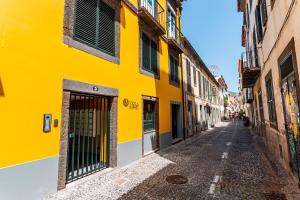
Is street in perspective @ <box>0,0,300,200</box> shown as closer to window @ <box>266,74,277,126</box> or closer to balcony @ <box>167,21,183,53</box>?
window @ <box>266,74,277,126</box>

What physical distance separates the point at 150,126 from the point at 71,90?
200 inches

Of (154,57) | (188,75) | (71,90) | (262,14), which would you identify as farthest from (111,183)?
(188,75)

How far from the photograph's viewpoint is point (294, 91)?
15.4ft

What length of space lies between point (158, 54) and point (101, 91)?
212 inches

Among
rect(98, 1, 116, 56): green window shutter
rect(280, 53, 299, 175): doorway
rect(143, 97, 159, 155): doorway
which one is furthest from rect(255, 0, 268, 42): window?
rect(98, 1, 116, 56): green window shutter

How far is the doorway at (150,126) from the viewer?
856 cm

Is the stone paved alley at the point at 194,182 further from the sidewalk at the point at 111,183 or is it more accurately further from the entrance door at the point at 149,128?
the entrance door at the point at 149,128

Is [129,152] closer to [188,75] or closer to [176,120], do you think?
[176,120]

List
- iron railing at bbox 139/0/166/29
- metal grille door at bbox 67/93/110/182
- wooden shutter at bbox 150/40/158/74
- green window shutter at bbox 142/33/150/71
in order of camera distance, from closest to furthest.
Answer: metal grille door at bbox 67/93/110/182 < green window shutter at bbox 142/33/150/71 < wooden shutter at bbox 150/40/158/74 < iron railing at bbox 139/0/166/29

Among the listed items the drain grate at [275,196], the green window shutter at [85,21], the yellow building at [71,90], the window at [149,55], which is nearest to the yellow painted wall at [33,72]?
the yellow building at [71,90]

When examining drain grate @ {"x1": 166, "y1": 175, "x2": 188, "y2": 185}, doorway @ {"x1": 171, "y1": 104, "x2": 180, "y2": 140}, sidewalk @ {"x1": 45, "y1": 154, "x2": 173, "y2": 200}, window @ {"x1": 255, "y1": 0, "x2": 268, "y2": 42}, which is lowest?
drain grate @ {"x1": 166, "y1": 175, "x2": 188, "y2": 185}

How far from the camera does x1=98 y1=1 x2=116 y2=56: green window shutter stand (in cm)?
629

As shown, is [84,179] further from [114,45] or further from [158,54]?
[158,54]

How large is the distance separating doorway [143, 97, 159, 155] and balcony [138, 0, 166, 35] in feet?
12.6
